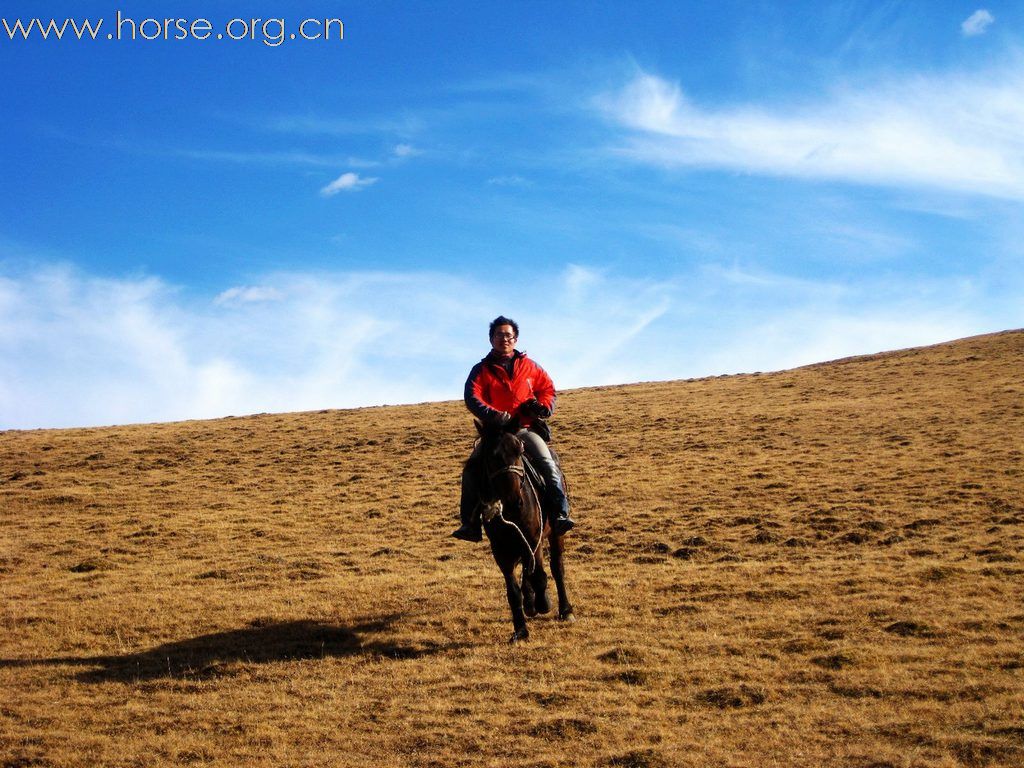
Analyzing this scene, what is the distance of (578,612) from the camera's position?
40.7 feet

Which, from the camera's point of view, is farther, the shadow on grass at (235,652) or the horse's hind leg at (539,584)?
the horse's hind leg at (539,584)

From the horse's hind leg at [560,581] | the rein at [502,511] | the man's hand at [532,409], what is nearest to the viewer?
the rein at [502,511]

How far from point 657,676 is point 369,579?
26.1ft

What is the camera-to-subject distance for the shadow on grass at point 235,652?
1056 centimetres

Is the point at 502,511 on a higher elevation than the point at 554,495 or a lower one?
lower

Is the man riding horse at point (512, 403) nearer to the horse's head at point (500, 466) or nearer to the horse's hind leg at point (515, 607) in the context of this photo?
the horse's head at point (500, 466)

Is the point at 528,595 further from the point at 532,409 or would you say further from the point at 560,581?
the point at 532,409

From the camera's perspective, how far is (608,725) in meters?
7.70

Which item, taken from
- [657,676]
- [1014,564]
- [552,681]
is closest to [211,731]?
[552,681]

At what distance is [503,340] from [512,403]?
0.87 meters

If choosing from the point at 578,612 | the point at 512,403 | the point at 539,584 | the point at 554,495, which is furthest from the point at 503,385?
the point at 578,612

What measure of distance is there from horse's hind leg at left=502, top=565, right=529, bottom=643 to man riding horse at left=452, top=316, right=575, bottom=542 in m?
0.68

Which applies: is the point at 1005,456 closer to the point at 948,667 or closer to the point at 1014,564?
the point at 1014,564

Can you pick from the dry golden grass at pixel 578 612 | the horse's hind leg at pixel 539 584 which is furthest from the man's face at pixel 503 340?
the dry golden grass at pixel 578 612
